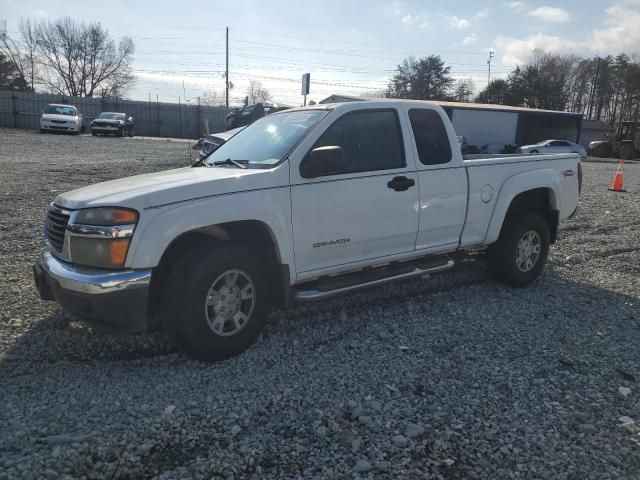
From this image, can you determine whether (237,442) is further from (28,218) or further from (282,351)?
(28,218)

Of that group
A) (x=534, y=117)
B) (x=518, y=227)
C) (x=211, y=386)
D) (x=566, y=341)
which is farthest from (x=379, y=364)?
(x=534, y=117)

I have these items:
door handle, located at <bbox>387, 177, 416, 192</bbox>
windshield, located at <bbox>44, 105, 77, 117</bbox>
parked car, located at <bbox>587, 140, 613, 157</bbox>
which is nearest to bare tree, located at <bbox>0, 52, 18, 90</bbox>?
windshield, located at <bbox>44, 105, 77, 117</bbox>

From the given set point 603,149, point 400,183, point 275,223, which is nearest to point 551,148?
point 603,149

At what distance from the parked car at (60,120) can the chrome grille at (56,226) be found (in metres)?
29.7

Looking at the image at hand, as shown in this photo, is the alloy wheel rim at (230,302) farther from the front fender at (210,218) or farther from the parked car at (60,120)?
the parked car at (60,120)

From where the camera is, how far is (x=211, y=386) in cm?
354

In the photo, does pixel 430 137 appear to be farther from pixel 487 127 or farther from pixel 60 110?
pixel 487 127

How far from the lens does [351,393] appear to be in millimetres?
3482

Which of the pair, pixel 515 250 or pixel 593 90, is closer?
pixel 515 250

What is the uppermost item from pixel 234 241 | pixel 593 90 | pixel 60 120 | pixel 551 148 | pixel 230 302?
pixel 593 90

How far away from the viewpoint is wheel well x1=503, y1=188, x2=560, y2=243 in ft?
19.3

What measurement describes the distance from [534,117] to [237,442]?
142ft

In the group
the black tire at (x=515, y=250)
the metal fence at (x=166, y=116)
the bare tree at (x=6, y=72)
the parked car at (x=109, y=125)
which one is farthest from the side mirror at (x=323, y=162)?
the bare tree at (x=6, y=72)

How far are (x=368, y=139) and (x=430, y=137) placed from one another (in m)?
0.76
